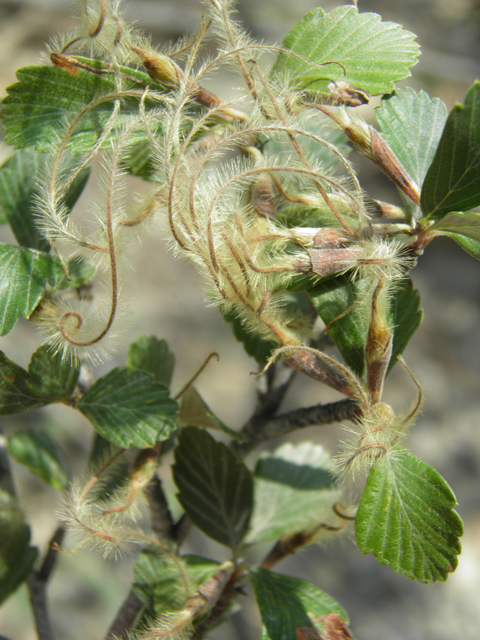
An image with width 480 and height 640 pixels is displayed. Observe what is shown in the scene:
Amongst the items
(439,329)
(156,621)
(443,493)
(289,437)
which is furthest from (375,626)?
(443,493)

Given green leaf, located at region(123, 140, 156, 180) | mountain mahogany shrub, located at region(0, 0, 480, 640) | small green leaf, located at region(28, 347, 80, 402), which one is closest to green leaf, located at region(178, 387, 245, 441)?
mountain mahogany shrub, located at region(0, 0, 480, 640)

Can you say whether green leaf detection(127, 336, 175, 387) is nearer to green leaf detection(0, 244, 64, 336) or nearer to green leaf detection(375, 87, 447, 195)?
green leaf detection(0, 244, 64, 336)

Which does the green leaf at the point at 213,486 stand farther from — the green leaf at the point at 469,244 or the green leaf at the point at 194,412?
the green leaf at the point at 469,244

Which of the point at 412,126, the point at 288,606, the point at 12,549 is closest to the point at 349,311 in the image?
the point at 412,126

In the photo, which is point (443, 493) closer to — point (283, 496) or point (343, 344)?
point (343, 344)

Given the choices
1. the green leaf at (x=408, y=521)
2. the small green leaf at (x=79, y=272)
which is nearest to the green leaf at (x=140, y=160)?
the small green leaf at (x=79, y=272)

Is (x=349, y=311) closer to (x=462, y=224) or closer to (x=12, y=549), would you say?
(x=462, y=224)
